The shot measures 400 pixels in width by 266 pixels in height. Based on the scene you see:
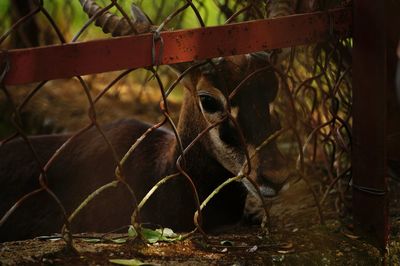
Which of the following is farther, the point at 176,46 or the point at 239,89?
the point at 239,89

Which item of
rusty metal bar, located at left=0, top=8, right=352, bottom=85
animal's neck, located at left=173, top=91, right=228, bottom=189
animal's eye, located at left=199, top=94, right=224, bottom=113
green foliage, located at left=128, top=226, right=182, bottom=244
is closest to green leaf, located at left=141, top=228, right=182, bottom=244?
green foliage, located at left=128, top=226, right=182, bottom=244

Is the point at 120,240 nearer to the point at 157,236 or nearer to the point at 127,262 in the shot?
the point at 157,236

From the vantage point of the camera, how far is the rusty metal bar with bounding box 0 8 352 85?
1959mm

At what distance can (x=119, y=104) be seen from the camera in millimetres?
7027

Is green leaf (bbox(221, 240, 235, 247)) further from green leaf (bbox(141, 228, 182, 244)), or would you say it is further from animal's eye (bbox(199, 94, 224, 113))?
animal's eye (bbox(199, 94, 224, 113))

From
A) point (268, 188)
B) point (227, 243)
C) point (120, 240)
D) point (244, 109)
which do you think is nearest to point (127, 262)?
point (120, 240)

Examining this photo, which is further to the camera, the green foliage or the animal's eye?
the animal's eye

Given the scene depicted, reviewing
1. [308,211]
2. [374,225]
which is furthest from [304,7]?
[308,211]

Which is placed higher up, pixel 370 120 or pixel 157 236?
pixel 370 120

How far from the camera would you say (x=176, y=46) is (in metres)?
2.23

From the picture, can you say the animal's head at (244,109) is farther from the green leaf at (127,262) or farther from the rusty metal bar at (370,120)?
the green leaf at (127,262)

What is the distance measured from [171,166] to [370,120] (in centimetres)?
155

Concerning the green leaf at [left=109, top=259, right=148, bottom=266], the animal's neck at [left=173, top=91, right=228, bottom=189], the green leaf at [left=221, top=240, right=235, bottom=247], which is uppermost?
the animal's neck at [left=173, top=91, right=228, bottom=189]

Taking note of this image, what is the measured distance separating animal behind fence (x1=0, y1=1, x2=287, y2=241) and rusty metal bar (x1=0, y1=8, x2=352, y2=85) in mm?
683
